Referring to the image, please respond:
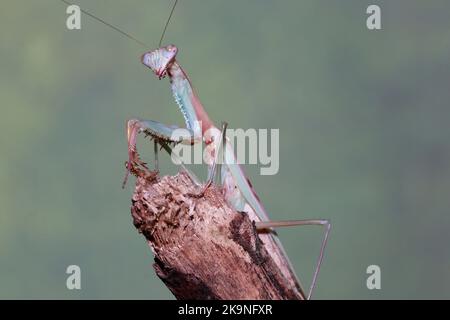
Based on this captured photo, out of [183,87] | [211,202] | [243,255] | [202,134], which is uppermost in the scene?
[183,87]

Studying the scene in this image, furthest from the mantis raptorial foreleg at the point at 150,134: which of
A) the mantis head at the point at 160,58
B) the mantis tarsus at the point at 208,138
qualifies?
the mantis head at the point at 160,58

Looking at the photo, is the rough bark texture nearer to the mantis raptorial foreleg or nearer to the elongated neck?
the mantis raptorial foreleg

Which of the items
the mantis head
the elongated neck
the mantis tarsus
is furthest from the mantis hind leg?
the mantis head

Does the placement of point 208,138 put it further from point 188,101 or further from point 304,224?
point 304,224

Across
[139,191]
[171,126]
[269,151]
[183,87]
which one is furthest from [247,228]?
[269,151]
